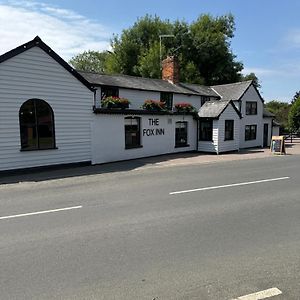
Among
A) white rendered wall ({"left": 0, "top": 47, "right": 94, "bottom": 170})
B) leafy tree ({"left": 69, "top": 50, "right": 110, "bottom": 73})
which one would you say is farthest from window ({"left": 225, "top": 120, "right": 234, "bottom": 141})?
leafy tree ({"left": 69, "top": 50, "right": 110, "bottom": 73})

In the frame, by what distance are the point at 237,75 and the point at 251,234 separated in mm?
46584

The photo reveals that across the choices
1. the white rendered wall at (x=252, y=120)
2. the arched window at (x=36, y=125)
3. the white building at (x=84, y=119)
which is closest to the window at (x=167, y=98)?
the white building at (x=84, y=119)

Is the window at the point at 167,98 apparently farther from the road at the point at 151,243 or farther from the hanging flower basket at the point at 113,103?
the road at the point at 151,243

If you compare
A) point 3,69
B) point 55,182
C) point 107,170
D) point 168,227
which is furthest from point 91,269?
point 3,69

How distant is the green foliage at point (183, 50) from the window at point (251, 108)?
13002 mm

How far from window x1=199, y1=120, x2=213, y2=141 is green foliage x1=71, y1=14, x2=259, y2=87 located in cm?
1878

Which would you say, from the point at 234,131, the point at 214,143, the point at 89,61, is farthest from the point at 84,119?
the point at 89,61

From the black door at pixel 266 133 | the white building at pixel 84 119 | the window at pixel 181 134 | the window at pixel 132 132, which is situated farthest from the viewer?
the black door at pixel 266 133

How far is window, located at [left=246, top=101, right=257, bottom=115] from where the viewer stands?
32.1 metres

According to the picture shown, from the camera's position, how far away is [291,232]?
607 cm

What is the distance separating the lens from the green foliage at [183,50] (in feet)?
148

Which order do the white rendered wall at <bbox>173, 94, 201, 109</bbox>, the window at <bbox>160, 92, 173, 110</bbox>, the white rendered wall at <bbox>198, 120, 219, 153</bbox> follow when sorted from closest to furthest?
the white rendered wall at <bbox>198, 120, 219, 153</bbox> → the window at <bbox>160, 92, 173, 110</bbox> → the white rendered wall at <bbox>173, 94, 201, 109</bbox>

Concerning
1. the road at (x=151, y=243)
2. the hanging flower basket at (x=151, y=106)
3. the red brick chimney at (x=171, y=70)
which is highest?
the red brick chimney at (x=171, y=70)

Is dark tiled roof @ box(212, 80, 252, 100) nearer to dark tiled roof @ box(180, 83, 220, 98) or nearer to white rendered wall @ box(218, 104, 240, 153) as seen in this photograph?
dark tiled roof @ box(180, 83, 220, 98)
